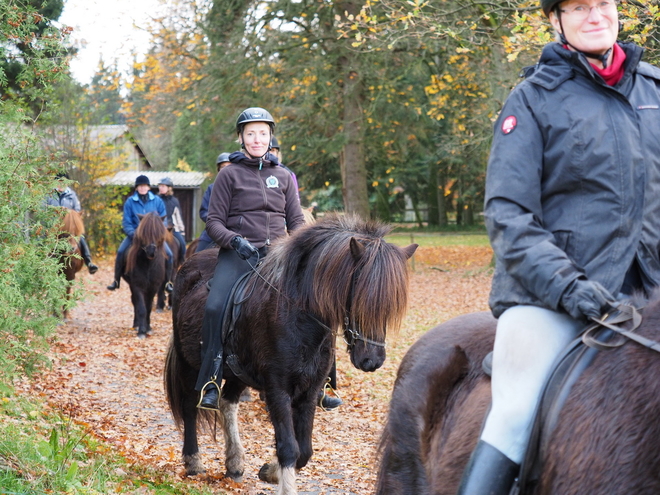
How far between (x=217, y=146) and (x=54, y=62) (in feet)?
64.1

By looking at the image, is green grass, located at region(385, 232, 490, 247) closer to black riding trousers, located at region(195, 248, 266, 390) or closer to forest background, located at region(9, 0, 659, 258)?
forest background, located at region(9, 0, 659, 258)

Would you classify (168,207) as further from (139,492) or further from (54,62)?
(139,492)

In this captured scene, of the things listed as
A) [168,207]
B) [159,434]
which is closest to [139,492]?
[159,434]

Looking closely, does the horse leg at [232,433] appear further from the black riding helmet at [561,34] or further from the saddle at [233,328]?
the black riding helmet at [561,34]

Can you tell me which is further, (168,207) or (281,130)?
(281,130)

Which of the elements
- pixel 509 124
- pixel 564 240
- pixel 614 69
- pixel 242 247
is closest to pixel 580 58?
pixel 614 69

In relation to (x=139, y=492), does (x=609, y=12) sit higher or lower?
higher

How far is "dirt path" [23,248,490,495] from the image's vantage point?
20.8 ft

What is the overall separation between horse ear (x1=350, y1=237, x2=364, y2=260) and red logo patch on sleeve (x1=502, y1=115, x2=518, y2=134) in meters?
2.51

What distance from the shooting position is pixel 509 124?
254cm

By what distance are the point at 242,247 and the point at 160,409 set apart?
10.7 feet

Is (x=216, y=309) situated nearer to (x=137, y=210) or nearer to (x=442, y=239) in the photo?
(x=137, y=210)

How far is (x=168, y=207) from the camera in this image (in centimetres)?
1661

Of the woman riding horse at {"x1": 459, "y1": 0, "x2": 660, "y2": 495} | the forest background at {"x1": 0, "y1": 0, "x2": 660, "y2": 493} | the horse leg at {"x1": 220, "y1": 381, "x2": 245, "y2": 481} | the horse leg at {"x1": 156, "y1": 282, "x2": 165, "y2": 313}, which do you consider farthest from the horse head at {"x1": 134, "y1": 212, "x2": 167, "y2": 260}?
the woman riding horse at {"x1": 459, "y1": 0, "x2": 660, "y2": 495}
